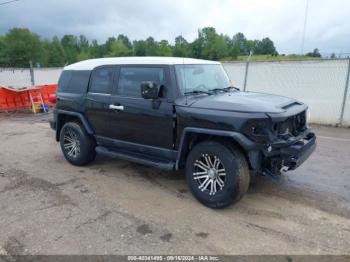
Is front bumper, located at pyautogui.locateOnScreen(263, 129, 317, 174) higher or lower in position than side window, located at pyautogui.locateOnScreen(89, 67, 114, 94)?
lower

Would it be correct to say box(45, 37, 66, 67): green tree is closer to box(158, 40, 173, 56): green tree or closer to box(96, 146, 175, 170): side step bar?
box(158, 40, 173, 56): green tree

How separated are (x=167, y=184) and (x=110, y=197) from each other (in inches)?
37.7

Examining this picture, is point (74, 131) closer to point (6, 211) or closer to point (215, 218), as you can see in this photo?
point (6, 211)

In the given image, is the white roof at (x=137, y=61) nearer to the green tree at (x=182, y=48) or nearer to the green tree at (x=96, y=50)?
the green tree at (x=182, y=48)

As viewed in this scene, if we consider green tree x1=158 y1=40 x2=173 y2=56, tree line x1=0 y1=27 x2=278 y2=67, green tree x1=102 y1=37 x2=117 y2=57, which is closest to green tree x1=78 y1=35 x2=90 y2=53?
tree line x1=0 y1=27 x2=278 y2=67

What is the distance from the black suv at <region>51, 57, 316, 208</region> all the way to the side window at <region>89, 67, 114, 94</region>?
0.02 m

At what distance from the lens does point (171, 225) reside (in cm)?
397

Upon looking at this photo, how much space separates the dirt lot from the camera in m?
3.55

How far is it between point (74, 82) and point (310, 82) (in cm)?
801

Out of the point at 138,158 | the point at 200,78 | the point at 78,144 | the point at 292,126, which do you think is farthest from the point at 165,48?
the point at 292,126

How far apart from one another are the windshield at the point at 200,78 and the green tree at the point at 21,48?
8171 cm

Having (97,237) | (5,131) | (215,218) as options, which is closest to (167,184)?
(215,218)

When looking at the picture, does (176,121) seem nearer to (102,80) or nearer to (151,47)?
(102,80)

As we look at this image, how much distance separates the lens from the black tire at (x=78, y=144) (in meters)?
6.00
